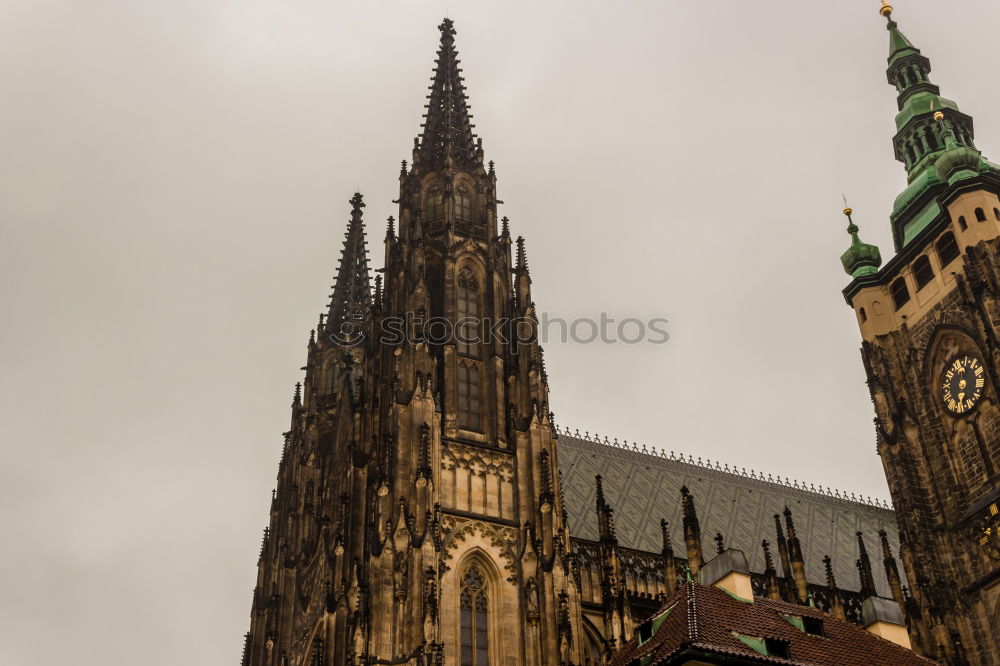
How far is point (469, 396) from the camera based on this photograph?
130 ft

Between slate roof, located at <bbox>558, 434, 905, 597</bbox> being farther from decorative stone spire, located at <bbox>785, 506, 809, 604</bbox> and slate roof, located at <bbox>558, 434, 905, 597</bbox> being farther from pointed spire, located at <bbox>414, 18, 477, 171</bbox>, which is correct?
pointed spire, located at <bbox>414, 18, 477, 171</bbox>

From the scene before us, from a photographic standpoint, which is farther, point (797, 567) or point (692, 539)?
point (797, 567)

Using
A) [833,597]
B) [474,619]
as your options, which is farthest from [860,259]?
[474,619]

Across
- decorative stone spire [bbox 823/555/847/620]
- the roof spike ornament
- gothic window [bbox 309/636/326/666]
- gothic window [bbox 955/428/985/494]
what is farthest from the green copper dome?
gothic window [bbox 309/636/326/666]

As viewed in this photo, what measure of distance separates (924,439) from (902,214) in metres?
11.4

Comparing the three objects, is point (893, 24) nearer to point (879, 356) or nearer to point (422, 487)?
point (879, 356)

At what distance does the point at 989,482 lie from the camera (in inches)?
1799

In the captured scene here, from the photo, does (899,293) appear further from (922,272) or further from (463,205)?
(463,205)

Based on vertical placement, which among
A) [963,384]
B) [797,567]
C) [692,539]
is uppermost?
[963,384]

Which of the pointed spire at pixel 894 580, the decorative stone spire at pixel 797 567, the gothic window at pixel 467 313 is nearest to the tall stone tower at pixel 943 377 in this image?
the pointed spire at pixel 894 580

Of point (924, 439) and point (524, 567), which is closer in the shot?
point (524, 567)

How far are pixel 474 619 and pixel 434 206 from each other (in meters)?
17.4

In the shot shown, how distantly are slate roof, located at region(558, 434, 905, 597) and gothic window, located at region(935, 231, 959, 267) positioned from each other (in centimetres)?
1316

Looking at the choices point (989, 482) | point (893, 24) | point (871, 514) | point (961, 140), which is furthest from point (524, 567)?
point (893, 24)
